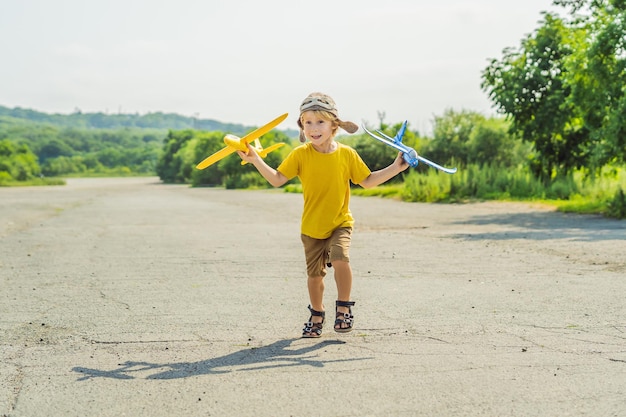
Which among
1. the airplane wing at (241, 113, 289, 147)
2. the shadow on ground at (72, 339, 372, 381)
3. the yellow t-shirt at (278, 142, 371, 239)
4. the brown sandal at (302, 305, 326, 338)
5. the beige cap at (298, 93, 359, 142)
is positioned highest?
the beige cap at (298, 93, 359, 142)

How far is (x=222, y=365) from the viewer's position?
4875mm

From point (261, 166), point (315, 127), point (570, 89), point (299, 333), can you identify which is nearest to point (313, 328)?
point (299, 333)

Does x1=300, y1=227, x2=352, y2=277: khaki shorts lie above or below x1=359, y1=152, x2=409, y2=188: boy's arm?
below

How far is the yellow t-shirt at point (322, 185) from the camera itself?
18.6 ft

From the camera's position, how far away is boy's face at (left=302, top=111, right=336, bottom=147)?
5.62 meters

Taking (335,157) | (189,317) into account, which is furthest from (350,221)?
(189,317)

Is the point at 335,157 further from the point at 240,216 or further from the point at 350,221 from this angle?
the point at 240,216

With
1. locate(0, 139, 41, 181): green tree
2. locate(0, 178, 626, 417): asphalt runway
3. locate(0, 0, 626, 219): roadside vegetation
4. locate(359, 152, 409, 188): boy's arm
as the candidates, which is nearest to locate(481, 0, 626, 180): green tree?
locate(0, 0, 626, 219): roadside vegetation

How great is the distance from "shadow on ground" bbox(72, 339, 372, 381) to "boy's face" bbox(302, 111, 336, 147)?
153cm

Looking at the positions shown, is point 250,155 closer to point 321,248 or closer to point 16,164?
point 321,248

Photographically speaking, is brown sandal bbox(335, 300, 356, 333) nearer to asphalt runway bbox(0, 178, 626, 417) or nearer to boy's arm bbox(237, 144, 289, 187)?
asphalt runway bbox(0, 178, 626, 417)

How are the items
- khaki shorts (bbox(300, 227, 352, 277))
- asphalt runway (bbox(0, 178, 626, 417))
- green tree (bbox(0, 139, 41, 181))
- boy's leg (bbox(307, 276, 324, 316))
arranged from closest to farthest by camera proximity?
asphalt runway (bbox(0, 178, 626, 417))
khaki shorts (bbox(300, 227, 352, 277))
boy's leg (bbox(307, 276, 324, 316))
green tree (bbox(0, 139, 41, 181))

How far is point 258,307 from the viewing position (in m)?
6.98

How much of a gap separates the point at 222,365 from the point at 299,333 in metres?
1.11
